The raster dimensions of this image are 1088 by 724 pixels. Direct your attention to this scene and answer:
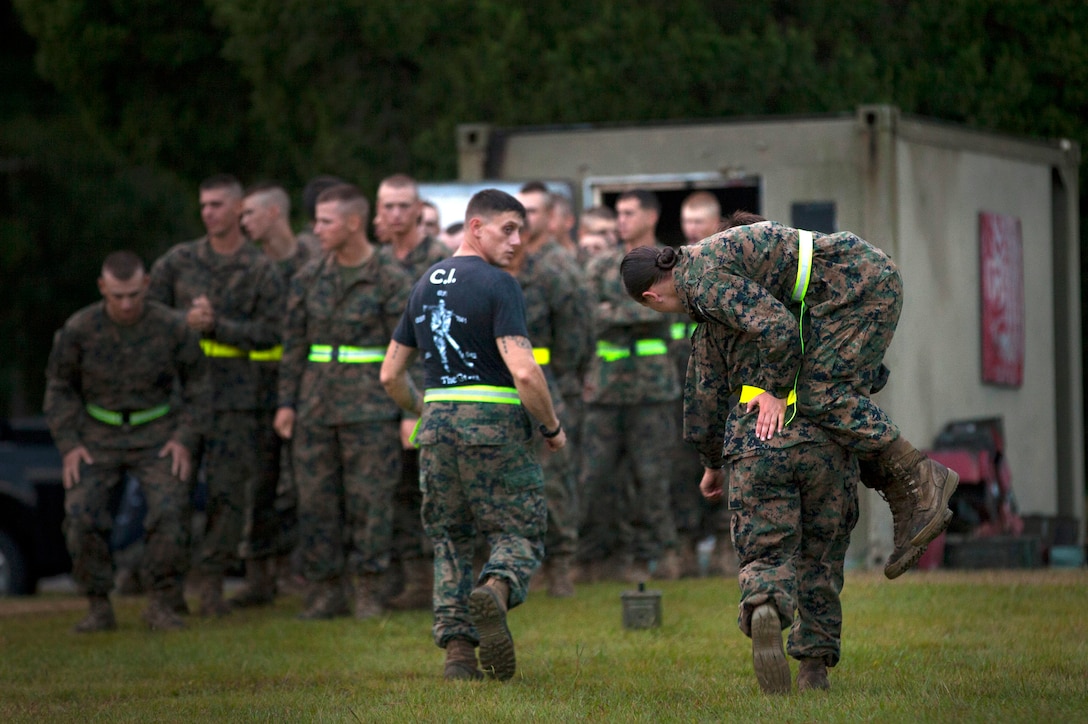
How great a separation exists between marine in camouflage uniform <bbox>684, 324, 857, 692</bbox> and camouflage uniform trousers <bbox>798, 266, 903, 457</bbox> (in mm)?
88

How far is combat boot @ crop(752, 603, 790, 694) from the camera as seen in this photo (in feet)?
21.9

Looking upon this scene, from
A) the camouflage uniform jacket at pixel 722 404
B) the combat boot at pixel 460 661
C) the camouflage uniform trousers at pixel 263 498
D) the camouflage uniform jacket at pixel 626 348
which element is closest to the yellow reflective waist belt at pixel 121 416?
the camouflage uniform trousers at pixel 263 498

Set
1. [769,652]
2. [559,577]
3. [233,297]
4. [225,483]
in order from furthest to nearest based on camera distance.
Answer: [559,577]
[233,297]
[225,483]
[769,652]

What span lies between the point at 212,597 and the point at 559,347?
8.70ft

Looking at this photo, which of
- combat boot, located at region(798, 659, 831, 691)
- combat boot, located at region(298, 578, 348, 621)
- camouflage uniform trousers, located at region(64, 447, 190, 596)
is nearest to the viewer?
combat boot, located at region(798, 659, 831, 691)

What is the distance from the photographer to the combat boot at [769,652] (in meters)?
6.66

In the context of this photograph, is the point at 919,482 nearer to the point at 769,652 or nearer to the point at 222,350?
the point at 769,652

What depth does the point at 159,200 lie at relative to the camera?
2539 cm

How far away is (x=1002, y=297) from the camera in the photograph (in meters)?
14.5

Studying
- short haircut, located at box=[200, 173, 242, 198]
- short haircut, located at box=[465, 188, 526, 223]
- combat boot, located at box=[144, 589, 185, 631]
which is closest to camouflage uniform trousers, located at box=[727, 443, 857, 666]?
short haircut, located at box=[465, 188, 526, 223]

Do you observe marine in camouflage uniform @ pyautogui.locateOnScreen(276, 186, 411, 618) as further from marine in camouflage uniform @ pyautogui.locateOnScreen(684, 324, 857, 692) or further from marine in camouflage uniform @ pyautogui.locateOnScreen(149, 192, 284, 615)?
marine in camouflage uniform @ pyautogui.locateOnScreen(684, 324, 857, 692)

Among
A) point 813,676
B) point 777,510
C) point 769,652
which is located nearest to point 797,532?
point 777,510

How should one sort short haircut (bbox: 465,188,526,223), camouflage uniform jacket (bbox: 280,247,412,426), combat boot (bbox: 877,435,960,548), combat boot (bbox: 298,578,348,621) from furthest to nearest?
1. combat boot (bbox: 298,578,348,621)
2. camouflage uniform jacket (bbox: 280,247,412,426)
3. short haircut (bbox: 465,188,526,223)
4. combat boot (bbox: 877,435,960,548)

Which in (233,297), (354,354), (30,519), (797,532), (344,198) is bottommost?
(30,519)
